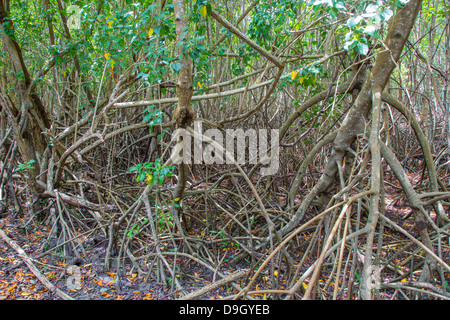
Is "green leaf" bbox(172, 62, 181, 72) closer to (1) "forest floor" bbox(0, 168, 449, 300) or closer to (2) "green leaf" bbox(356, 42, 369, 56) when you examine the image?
(2) "green leaf" bbox(356, 42, 369, 56)

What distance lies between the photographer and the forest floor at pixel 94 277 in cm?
216

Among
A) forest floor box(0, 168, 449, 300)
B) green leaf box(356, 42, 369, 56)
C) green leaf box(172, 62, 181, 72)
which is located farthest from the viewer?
forest floor box(0, 168, 449, 300)

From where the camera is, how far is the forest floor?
2164 millimetres

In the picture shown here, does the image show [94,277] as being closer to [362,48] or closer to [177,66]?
Answer: [177,66]

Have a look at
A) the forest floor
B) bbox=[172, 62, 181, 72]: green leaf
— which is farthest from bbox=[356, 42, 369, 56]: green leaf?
the forest floor

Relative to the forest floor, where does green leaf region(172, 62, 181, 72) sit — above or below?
above

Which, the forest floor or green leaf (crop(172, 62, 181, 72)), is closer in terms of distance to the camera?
green leaf (crop(172, 62, 181, 72))

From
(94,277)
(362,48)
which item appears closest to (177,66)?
(362,48)

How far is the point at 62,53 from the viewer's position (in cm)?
279
